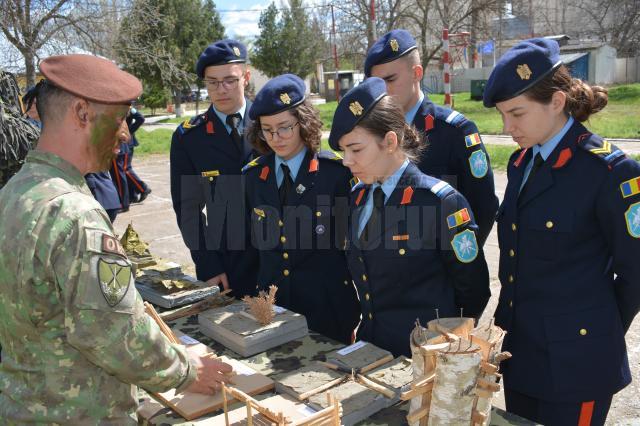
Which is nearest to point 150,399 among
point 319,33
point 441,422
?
point 441,422

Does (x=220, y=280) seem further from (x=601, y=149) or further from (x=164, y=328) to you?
(x=601, y=149)

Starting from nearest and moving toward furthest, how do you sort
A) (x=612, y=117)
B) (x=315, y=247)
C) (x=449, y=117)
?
(x=315, y=247), (x=449, y=117), (x=612, y=117)

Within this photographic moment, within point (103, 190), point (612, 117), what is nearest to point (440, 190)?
point (103, 190)

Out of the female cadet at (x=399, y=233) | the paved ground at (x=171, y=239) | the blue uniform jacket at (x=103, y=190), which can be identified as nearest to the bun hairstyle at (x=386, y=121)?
the female cadet at (x=399, y=233)

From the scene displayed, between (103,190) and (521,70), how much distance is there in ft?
10.4

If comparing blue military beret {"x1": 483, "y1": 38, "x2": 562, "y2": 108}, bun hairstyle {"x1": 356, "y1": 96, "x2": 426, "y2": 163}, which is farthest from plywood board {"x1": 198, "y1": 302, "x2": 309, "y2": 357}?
blue military beret {"x1": 483, "y1": 38, "x2": 562, "y2": 108}

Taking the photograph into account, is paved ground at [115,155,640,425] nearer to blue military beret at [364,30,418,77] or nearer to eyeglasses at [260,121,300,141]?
eyeglasses at [260,121,300,141]

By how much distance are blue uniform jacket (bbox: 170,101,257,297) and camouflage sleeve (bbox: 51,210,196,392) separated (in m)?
1.83

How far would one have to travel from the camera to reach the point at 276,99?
2832 millimetres

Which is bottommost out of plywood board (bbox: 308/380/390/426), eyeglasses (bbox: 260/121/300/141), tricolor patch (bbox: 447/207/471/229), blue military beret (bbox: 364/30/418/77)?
plywood board (bbox: 308/380/390/426)

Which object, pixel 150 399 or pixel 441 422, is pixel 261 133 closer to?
pixel 150 399

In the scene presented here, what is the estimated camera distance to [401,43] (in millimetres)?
3143

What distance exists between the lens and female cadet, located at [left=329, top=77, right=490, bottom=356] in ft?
7.48

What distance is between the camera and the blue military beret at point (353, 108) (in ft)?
7.41
